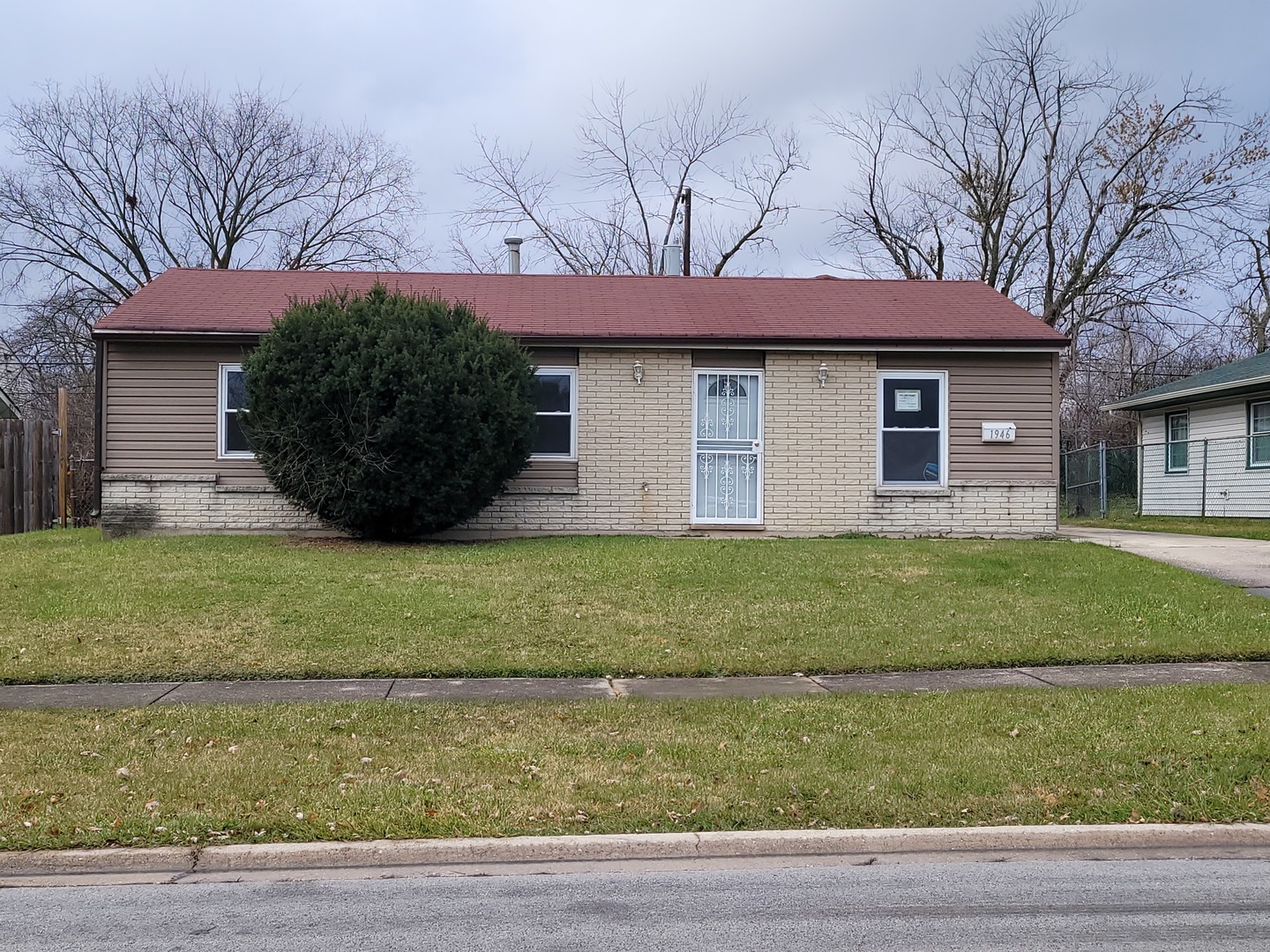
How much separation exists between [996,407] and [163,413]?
467 inches

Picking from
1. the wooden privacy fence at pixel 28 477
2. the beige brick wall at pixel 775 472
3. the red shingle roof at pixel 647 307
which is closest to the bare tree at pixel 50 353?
the wooden privacy fence at pixel 28 477

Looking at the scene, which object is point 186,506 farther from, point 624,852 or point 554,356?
Result: point 624,852

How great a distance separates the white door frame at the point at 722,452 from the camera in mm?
16438

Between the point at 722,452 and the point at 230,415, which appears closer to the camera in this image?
the point at 230,415

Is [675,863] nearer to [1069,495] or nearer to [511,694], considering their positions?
[511,694]

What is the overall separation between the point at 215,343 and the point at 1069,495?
2212 cm

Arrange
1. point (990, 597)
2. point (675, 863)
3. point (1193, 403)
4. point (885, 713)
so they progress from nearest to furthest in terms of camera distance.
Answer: point (675, 863), point (885, 713), point (990, 597), point (1193, 403)

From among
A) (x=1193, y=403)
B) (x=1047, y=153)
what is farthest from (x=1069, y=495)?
(x=1047, y=153)

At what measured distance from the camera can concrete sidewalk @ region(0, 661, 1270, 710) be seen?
313 inches

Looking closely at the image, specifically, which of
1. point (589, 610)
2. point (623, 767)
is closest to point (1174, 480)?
point (589, 610)

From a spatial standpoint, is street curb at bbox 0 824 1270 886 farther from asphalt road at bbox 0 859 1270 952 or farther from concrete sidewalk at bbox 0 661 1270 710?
concrete sidewalk at bbox 0 661 1270 710

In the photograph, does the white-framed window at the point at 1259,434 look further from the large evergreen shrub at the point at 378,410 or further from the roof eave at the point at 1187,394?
the large evergreen shrub at the point at 378,410

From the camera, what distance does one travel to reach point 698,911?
464 centimetres

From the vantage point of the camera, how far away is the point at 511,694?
8070 mm
